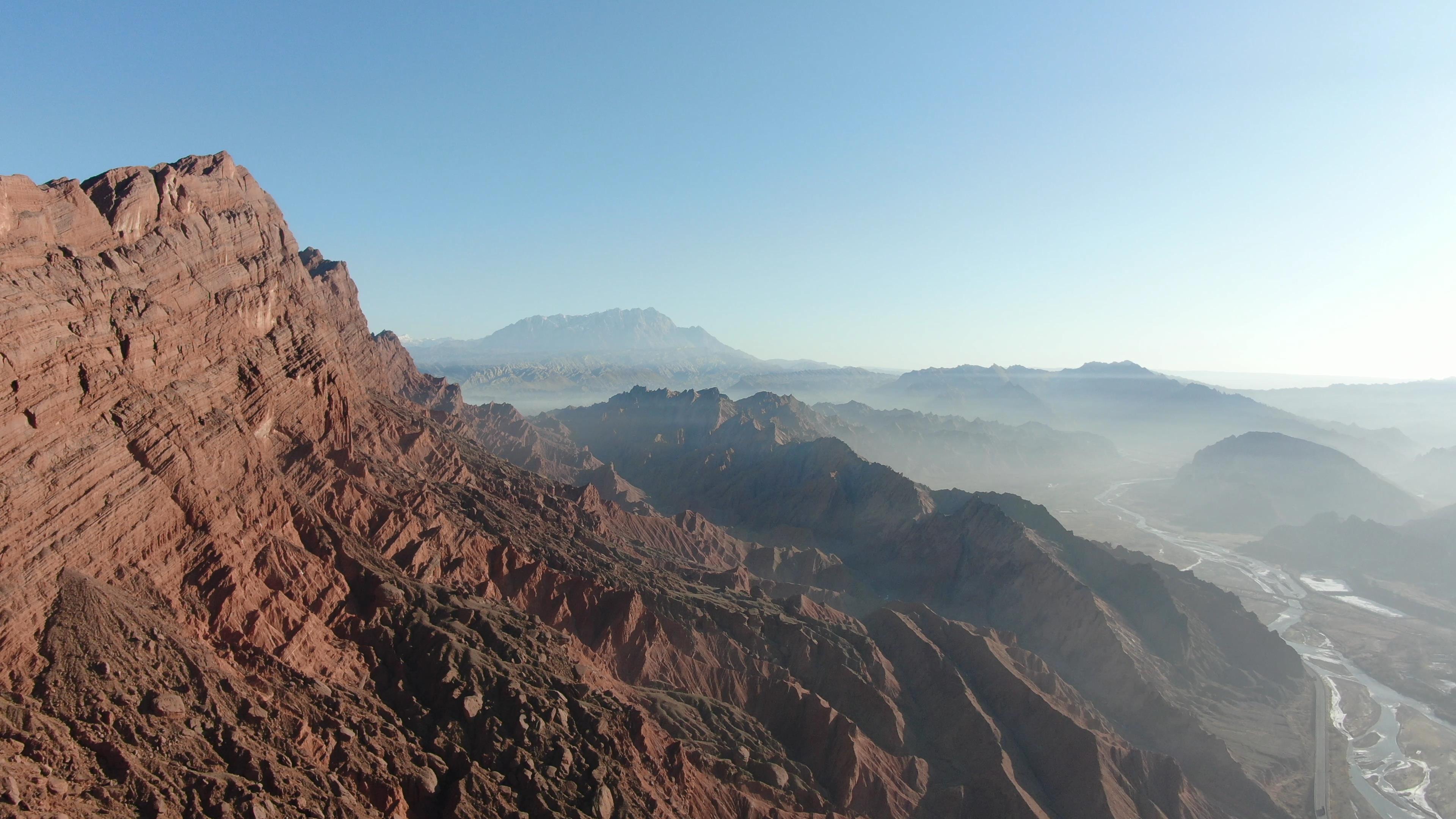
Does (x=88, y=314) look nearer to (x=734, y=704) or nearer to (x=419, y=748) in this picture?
(x=419, y=748)

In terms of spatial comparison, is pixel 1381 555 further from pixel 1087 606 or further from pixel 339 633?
pixel 339 633

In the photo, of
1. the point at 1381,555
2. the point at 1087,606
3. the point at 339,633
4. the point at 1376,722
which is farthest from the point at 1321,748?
the point at 1381,555

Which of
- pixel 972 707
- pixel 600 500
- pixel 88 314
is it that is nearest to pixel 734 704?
pixel 972 707

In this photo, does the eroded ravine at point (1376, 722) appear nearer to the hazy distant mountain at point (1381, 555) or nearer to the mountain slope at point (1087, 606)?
the mountain slope at point (1087, 606)

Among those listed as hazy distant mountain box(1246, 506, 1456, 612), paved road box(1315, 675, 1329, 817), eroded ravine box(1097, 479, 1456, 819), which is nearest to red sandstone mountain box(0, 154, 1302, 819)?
paved road box(1315, 675, 1329, 817)

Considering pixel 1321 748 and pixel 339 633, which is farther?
pixel 1321 748

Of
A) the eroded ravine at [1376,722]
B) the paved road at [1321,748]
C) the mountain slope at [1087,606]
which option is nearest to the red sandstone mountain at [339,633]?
the mountain slope at [1087,606]
